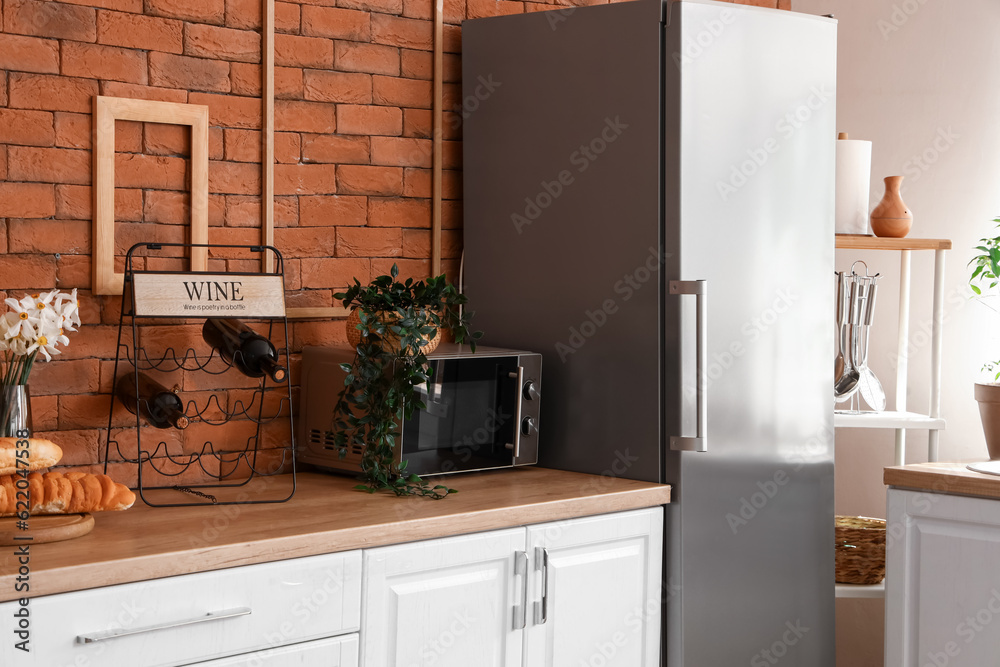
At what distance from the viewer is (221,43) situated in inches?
89.0

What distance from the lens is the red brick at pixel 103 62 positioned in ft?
6.79

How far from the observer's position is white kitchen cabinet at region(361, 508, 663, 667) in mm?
1876

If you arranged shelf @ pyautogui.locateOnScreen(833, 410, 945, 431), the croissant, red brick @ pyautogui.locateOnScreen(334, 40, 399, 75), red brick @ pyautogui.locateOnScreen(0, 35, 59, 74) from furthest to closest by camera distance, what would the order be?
shelf @ pyautogui.locateOnScreen(833, 410, 945, 431), red brick @ pyautogui.locateOnScreen(334, 40, 399, 75), red brick @ pyautogui.locateOnScreen(0, 35, 59, 74), the croissant

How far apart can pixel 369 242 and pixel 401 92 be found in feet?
1.28

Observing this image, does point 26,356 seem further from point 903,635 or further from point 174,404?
point 903,635

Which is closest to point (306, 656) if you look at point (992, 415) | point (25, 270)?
point (25, 270)

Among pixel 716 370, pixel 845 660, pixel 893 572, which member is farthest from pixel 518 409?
pixel 845 660

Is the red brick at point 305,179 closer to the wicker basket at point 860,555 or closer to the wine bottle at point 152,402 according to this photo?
the wine bottle at point 152,402

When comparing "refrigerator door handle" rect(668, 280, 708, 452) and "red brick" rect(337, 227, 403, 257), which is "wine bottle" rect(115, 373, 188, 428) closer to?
"red brick" rect(337, 227, 403, 257)

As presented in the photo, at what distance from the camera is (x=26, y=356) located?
1846 millimetres

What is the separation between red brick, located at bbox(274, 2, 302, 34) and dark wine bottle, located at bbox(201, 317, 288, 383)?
719 millimetres

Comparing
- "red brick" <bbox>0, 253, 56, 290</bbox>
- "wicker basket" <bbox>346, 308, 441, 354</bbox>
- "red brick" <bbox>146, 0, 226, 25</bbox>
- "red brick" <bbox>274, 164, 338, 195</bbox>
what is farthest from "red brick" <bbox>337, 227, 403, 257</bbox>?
"red brick" <bbox>0, 253, 56, 290</bbox>

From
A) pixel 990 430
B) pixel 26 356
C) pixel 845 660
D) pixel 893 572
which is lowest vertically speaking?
pixel 845 660

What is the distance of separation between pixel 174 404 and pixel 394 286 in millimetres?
522
